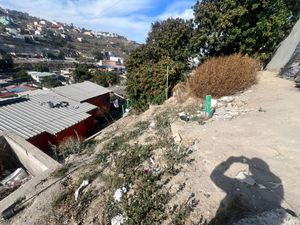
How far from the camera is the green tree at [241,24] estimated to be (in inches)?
357

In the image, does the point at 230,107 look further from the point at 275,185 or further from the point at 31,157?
the point at 31,157

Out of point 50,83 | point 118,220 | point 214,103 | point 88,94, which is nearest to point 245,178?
point 118,220

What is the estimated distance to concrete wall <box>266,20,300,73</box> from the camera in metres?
8.96

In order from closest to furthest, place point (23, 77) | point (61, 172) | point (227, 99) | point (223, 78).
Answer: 1. point (61, 172)
2. point (227, 99)
3. point (223, 78)
4. point (23, 77)

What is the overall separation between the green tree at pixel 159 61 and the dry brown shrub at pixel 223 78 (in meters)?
3.39

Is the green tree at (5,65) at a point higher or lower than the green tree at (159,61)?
lower

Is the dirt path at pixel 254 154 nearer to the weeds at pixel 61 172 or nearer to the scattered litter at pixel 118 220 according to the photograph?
the scattered litter at pixel 118 220

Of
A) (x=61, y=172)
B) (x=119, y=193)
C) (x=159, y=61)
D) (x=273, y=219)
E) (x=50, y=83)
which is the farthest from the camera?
(x=50, y=83)

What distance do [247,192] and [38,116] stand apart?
9359mm

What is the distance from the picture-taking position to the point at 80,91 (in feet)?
55.5

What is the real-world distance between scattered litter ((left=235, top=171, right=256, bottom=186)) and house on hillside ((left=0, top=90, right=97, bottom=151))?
6.52m

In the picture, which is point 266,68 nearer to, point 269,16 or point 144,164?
point 269,16

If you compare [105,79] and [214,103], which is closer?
[214,103]

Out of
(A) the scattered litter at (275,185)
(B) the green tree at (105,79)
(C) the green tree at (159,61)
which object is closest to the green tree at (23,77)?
(B) the green tree at (105,79)
